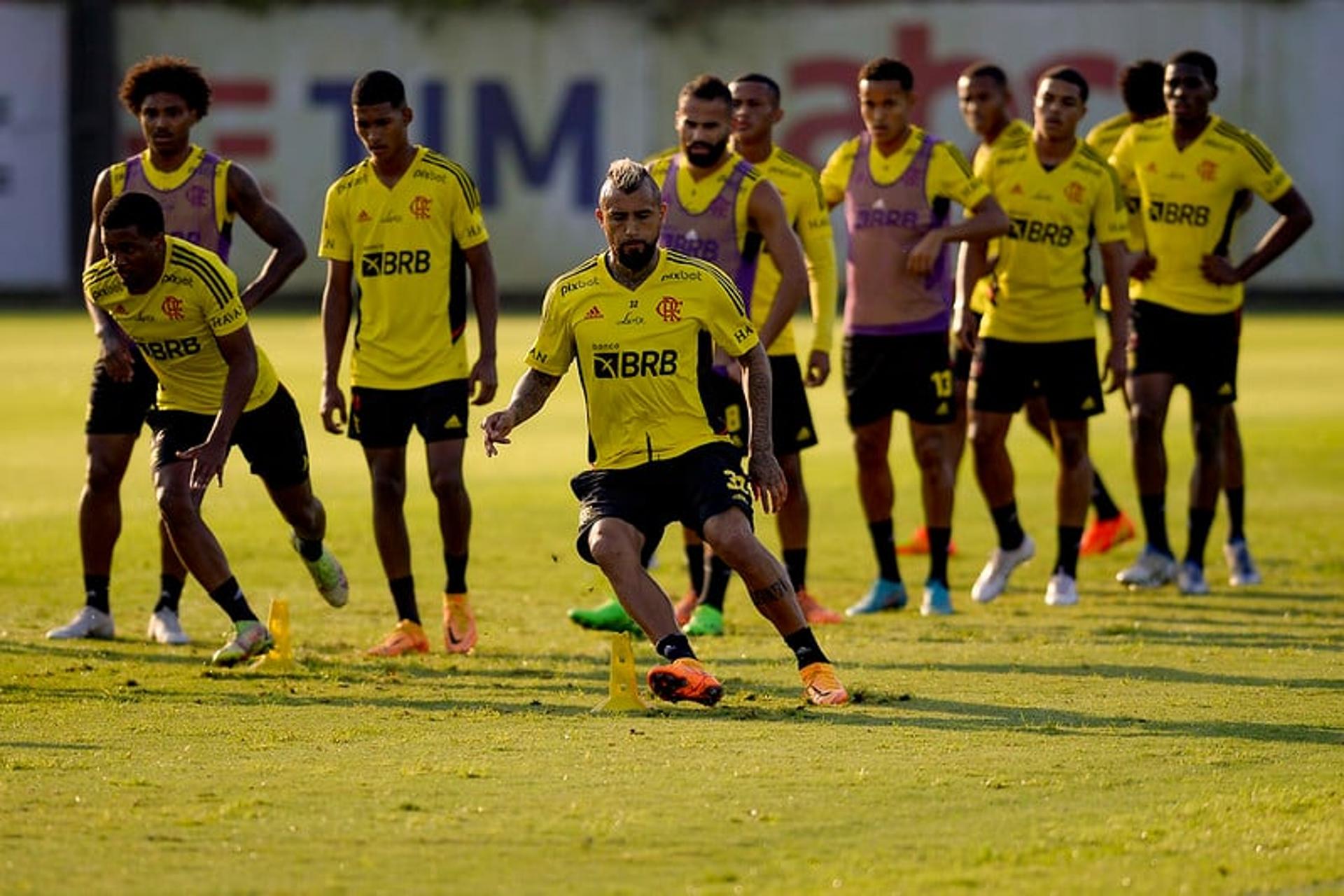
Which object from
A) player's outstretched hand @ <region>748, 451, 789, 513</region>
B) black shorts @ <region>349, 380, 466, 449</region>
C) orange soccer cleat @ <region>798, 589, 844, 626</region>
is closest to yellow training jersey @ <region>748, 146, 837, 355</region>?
orange soccer cleat @ <region>798, 589, 844, 626</region>

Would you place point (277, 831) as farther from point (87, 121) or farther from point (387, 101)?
point (87, 121)

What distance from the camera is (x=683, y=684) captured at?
907cm

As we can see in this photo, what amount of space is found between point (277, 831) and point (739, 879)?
141cm

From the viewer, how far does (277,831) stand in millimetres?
7160

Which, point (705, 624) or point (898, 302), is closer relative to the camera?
point (705, 624)

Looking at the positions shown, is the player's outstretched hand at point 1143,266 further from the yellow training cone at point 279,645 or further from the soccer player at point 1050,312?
the yellow training cone at point 279,645

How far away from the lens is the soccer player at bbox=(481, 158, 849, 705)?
9.30 meters

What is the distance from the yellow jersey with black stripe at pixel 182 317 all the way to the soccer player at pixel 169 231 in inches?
25.5

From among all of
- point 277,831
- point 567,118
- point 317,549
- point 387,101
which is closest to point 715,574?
point 317,549

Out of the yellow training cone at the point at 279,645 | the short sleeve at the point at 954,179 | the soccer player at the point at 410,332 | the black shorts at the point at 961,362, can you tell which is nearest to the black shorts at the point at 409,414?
the soccer player at the point at 410,332

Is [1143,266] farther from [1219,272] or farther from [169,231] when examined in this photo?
[169,231]

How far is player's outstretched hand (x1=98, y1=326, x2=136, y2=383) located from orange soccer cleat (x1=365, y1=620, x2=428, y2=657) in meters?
1.62

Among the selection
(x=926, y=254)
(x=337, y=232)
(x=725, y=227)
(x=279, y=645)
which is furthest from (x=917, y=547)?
(x=279, y=645)

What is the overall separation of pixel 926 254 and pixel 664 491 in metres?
3.54
